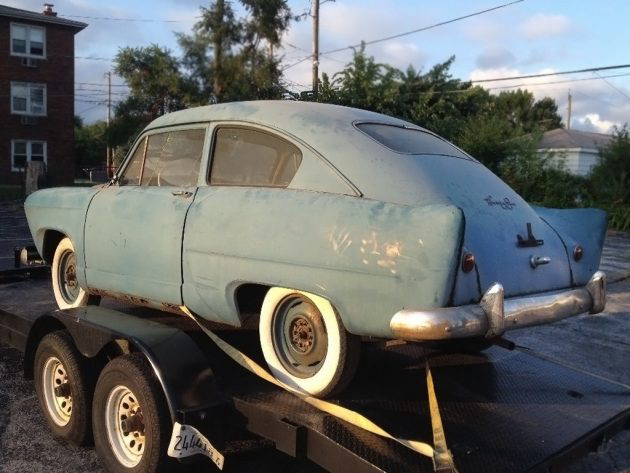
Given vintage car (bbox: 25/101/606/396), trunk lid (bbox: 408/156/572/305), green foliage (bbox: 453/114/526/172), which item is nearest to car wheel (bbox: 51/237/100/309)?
vintage car (bbox: 25/101/606/396)

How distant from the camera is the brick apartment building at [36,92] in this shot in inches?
1257

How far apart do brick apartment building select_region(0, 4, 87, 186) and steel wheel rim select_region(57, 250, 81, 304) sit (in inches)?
1152

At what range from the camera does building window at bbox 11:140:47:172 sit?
107ft

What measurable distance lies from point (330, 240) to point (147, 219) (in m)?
1.45

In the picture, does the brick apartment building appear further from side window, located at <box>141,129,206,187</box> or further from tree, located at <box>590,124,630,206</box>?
side window, located at <box>141,129,206,187</box>

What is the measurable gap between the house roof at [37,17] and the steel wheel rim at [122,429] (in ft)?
111

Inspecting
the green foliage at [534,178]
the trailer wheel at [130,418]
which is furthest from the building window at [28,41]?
the trailer wheel at [130,418]

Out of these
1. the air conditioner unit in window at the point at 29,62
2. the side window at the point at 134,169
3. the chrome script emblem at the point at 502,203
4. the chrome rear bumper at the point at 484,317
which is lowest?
the chrome rear bumper at the point at 484,317

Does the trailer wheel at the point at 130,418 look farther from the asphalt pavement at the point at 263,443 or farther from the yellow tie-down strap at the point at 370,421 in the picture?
the yellow tie-down strap at the point at 370,421

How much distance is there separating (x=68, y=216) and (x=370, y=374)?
2506 millimetres

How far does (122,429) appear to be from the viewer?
3.24m

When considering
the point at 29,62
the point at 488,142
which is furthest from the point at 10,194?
the point at 488,142

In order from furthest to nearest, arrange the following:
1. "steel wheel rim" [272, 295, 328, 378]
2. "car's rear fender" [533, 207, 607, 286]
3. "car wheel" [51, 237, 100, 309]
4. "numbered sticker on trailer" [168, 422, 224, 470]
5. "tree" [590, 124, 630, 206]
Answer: "tree" [590, 124, 630, 206] → "car wheel" [51, 237, 100, 309] → "car's rear fender" [533, 207, 607, 286] → "steel wheel rim" [272, 295, 328, 378] → "numbered sticker on trailer" [168, 422, 224, 470]

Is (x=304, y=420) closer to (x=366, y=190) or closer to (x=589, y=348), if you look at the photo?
(x=366, y=190)
